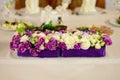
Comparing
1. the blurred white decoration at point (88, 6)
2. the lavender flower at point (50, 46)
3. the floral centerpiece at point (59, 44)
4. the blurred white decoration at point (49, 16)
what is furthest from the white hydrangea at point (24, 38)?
the blurred white decoration at point (88, 6)

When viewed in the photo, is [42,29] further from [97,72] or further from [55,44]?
[97,72]

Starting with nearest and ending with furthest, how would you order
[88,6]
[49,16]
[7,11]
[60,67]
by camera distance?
[60,67] → [49,16] → [7,11] → [88,6]

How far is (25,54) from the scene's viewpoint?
1339mm

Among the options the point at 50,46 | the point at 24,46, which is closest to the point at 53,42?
the point at 50,46

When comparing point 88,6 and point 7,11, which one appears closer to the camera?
point 7,11

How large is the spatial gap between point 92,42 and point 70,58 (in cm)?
13

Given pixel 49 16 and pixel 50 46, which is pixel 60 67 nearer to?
pixel 50 46

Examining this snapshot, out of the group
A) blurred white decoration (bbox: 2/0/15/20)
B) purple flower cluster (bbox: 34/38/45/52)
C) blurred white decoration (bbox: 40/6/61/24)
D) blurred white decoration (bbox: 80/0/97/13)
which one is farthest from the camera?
blurred white decoration (bbox: 80/0/97/13)

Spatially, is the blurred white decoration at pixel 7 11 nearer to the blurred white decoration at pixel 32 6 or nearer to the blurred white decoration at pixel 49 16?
the blurred white decoration at pixel 32 6

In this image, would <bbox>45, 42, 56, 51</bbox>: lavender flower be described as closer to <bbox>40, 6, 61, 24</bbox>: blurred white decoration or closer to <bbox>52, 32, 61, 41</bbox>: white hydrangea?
<bbox>52, 32, 61, 41</bbox>: white hydrangea

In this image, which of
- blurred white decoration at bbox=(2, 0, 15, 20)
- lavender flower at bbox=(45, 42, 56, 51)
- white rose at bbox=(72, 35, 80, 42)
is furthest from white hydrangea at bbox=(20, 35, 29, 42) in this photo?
blurred white decoration at bbox=(2, 0, 15, 20)

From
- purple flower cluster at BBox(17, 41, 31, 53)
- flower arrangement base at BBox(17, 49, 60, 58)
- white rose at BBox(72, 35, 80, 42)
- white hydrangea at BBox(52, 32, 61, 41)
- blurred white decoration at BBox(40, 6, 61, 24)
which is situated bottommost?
flower arrangement base at BBox(17, 49, 60, 58)

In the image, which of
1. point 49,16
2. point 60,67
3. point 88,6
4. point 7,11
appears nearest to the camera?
point 60,67

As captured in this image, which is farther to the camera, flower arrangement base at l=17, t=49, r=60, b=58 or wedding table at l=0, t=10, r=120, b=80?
flower arrangement base at l=17, t=49, r=60, b=58
